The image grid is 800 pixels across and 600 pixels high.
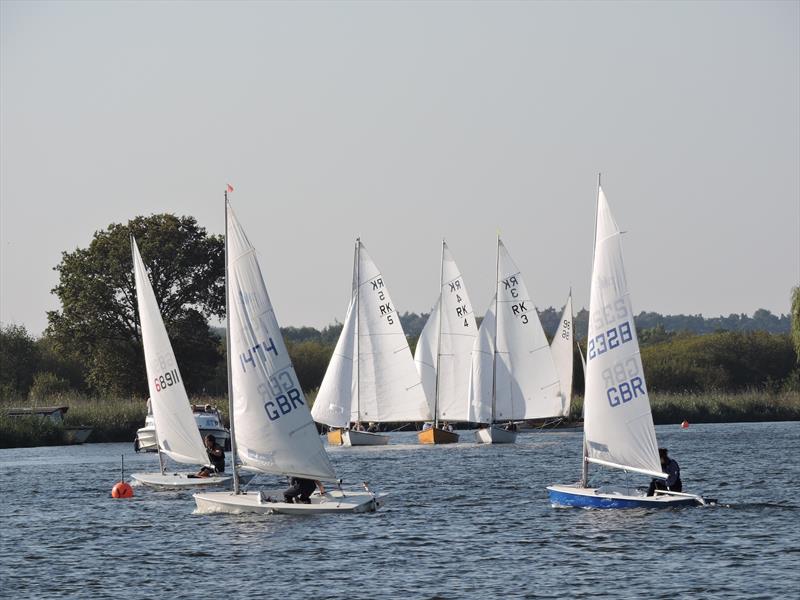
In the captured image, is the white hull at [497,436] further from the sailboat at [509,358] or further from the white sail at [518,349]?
the white sail at [518,349]

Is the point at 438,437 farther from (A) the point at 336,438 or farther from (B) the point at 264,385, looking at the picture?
(B) the point at 264,385

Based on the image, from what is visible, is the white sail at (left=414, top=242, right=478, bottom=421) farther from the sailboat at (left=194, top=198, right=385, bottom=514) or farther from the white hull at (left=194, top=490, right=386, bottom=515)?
the sailboat at (left=194, top=198, right=385, bottom=514)

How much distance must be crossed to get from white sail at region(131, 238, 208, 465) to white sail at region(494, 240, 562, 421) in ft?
105

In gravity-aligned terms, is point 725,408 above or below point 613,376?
above

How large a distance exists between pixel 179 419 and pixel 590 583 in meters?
19.9

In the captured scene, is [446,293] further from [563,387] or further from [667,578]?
[667,578]

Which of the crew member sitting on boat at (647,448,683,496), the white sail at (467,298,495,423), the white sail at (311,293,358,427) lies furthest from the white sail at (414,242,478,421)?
the crew member sitting on boat at (647,448,683,496)

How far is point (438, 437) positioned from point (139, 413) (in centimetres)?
1844

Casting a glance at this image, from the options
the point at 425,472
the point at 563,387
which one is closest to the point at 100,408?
the point at 563,387

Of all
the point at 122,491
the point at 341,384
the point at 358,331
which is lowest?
the point at 122,491

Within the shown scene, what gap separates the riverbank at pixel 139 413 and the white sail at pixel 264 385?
4029 centimetres

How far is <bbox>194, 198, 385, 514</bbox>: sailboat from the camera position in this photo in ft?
116

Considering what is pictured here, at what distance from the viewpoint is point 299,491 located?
115ft

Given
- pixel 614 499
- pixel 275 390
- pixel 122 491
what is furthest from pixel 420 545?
pixel 122 491
